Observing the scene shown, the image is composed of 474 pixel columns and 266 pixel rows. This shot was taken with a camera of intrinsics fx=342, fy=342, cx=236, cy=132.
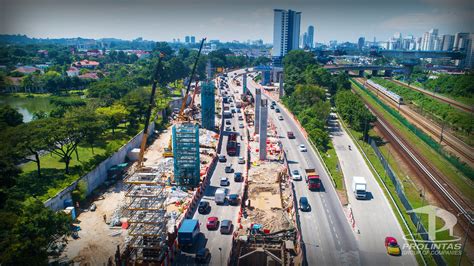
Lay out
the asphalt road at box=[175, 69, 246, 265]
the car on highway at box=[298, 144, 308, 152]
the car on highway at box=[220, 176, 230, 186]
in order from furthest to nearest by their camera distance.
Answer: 1. the car on highway at box=[298, 144, 308, 152]
2. the car on highway at box=[220, 176, 230, 186]
3. the asphalt road at box=[175, 69, 246, 265]

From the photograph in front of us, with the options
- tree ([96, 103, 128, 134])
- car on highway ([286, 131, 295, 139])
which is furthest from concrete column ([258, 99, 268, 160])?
tree ([96, 103, 128, 134])

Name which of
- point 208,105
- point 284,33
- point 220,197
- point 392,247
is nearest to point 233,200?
point 220,197

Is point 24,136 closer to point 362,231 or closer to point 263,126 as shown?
point 263,126

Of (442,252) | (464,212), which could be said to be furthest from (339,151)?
(442,252)

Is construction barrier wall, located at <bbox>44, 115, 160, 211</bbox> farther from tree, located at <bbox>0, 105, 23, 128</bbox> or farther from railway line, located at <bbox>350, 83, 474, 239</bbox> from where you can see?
railway line, located at <bbox>350, 83, 474, 239</bbox>

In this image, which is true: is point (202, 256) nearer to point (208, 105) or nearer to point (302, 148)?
point (302, 148)
